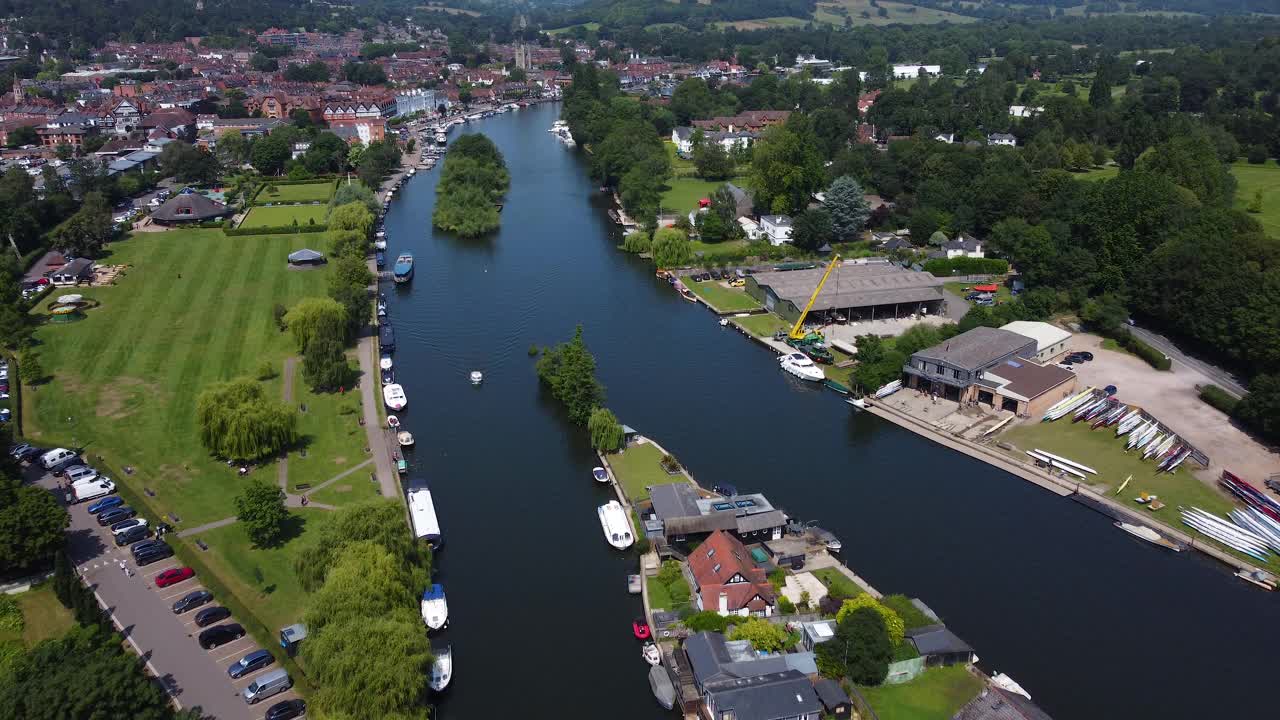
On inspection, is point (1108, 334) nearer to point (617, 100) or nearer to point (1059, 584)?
point (1059, 584)

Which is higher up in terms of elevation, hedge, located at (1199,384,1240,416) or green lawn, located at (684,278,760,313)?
hedge, located at (1199,384,1240,416)

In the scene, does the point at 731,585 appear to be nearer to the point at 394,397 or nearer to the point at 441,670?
the point at 441,670

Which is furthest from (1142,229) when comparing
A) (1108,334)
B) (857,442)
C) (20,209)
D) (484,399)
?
(20,209)

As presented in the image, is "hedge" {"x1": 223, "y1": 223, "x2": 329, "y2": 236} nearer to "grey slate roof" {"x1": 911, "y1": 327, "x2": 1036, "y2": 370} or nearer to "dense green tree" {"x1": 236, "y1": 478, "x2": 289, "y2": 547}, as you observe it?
"dense green tree" {"x1": 236, "y1": 478, "x2": 289, "y2": 547}

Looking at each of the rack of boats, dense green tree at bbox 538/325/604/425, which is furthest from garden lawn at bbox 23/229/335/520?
the rack of boats

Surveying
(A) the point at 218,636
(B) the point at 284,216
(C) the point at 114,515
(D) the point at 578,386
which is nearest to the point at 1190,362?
(D) the point at 578,386
